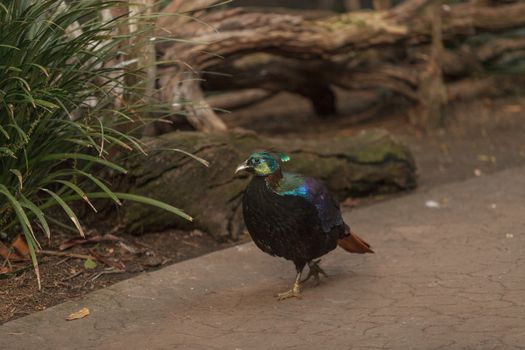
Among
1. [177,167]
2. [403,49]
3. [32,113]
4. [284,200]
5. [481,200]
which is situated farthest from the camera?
[403,49]

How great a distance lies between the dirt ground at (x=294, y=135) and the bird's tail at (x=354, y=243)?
1.12 meters

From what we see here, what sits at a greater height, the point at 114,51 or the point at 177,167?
the point at 114,51

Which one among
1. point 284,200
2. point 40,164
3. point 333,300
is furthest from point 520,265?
point 40,164

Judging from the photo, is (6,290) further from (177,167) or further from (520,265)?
(520,265)

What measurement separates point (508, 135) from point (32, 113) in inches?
225

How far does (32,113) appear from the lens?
5.47 meters

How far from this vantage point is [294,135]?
1005 cm

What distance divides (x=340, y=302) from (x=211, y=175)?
176 centimetres

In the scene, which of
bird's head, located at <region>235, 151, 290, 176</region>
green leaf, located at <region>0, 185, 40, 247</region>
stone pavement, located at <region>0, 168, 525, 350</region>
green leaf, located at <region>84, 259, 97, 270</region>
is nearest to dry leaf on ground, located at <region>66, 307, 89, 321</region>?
stone pavement, located at <region>0, 168, 525, 350</region>

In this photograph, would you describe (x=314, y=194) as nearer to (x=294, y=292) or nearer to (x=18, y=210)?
(x=294, y=292)

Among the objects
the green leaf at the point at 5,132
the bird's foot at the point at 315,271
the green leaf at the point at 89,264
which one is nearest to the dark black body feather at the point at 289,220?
the bird's foot at the point at 315,271

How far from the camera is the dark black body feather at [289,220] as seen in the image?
507cm

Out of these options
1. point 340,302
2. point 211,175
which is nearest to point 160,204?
point 340,302

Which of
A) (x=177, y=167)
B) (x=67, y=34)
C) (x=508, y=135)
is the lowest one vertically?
(x=508, y=135)
